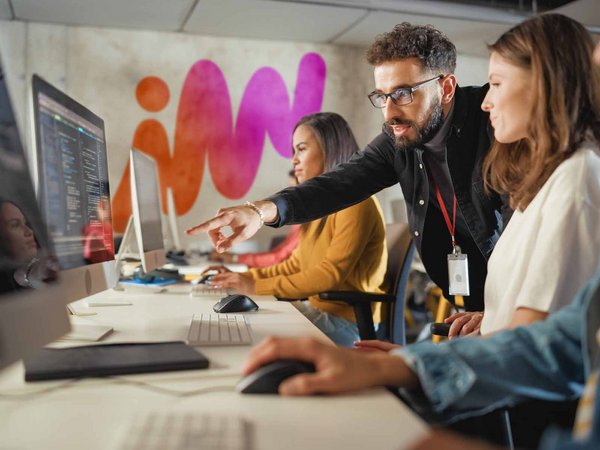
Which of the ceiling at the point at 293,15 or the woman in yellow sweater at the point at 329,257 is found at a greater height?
the ceiling at the point at 293,15

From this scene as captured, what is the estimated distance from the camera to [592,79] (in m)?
1.05

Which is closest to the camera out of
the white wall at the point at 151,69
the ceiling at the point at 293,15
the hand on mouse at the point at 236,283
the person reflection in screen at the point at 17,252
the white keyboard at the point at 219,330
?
the person reflection in screen at the point at 17,252

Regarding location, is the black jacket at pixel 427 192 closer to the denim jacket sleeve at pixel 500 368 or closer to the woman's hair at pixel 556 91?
the woman's hair at pixel 556 91

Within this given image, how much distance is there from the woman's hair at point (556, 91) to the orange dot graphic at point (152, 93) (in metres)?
4.17

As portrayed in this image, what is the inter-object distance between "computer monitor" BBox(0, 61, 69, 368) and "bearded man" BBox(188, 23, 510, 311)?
2.86 feet

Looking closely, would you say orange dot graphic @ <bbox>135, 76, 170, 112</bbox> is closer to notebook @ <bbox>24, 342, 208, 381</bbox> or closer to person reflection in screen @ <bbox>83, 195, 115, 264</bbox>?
person reflection in screen @ <bbox>83, 195, 115, 264</bbox>

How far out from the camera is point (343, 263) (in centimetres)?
217

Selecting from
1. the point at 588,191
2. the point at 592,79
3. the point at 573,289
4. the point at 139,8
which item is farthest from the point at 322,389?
the point at 139,8

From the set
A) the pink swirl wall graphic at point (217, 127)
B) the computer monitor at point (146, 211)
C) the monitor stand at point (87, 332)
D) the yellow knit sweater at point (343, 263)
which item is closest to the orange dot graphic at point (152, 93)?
the pink swirl wall graphic at point (217, 127)

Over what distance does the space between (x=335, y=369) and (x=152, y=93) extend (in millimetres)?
4542

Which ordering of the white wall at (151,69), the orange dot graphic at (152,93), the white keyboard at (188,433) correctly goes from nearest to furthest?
the white keyboard at (188,433) < the white wall at (151,69) < the orange dot graphic at (152,93)

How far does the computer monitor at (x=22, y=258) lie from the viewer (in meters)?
0.79

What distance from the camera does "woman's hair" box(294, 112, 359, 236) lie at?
2547 millimetres

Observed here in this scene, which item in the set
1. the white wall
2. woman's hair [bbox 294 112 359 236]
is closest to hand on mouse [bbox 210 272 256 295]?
woman's hair [bbox 294 112 359 236]
